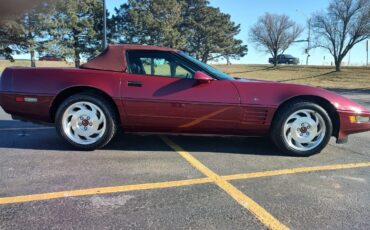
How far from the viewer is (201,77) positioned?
13.8 ft

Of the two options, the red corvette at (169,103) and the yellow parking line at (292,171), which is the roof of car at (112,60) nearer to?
the red corvette at (169,103)

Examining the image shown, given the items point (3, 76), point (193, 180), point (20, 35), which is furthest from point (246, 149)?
point (20, 35)

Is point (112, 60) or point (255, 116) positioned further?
point (112, 60)

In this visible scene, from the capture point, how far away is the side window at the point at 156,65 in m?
4.38

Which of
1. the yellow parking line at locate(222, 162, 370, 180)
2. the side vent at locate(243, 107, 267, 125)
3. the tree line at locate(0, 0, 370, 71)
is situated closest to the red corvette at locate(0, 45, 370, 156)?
the side vent at locate(243, 107, 267, 125)

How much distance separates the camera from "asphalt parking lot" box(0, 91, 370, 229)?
264cm

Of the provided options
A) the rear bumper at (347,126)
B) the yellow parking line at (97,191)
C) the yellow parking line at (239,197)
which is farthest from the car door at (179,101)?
the rear bumper at (347,126)

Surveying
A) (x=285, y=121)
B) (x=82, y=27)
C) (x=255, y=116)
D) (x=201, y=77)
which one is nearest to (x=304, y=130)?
(x=285, y=121)

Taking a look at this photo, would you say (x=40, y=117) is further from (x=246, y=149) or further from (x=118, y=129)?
(x=246, y=149)

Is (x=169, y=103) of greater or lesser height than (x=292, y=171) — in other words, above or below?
above

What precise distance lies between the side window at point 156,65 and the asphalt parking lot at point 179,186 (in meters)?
0.95

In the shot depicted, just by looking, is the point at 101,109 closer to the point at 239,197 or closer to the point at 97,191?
the point at 97,191

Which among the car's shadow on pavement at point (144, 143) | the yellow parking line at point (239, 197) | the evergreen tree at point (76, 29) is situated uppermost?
the evergreen tree at point (76, 29)

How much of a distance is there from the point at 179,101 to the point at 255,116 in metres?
0.91
